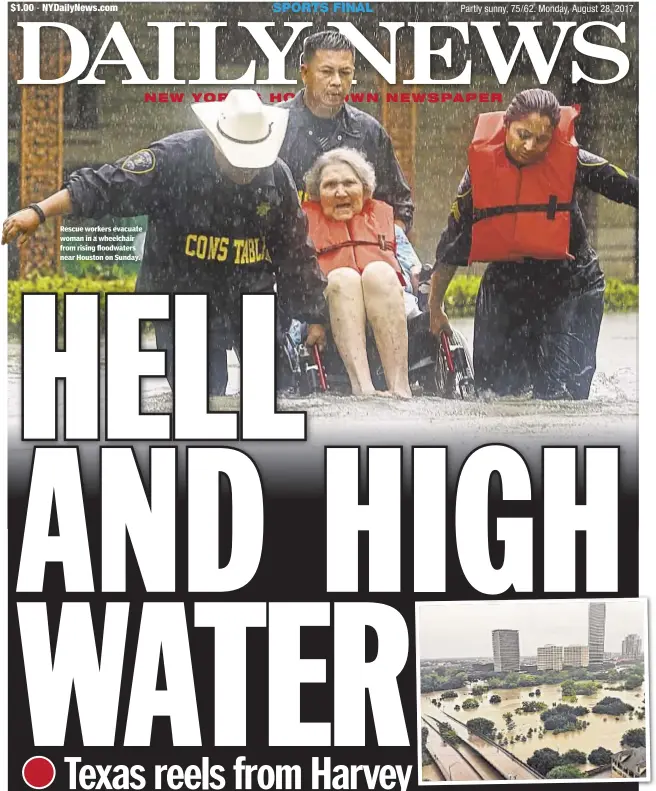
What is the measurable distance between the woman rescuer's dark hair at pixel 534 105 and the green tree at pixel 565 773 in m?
1.60

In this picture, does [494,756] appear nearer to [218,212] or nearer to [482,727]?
[482,727]

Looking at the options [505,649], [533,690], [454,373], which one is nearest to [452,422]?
[454,373]

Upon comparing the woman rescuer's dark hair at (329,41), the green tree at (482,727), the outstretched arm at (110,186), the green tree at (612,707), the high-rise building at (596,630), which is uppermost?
the woman rescuer's dark hair at (329,41)

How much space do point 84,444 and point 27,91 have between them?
89 cm

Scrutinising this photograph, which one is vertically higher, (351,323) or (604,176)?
(604,176)

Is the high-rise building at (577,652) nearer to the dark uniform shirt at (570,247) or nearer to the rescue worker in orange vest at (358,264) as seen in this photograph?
the rescue worker in orange vest at (358,264)

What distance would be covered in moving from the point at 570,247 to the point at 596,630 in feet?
3.16

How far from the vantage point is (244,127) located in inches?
77.2

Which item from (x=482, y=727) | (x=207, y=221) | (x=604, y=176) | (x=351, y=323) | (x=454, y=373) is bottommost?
(x=482, y=727)

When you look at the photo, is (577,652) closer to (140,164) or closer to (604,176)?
(604,176)

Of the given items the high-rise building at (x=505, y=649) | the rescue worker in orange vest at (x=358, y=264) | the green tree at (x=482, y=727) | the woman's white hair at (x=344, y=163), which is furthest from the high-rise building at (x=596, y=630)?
the woman's white hair at (x=344, y=163)

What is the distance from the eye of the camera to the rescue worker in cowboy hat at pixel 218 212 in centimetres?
196

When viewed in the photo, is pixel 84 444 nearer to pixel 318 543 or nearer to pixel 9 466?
pixel 9 466

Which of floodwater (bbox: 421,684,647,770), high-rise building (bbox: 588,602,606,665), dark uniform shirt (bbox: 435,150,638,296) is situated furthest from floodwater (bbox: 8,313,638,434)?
floodwater (bbox: 421,684,647,770)
